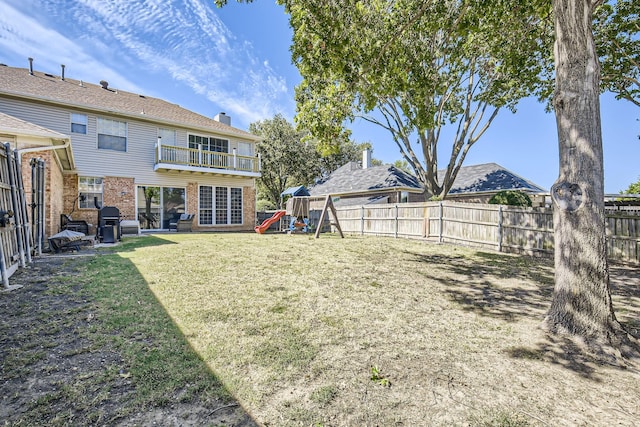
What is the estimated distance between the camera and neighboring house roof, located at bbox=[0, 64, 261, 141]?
12.4 meters

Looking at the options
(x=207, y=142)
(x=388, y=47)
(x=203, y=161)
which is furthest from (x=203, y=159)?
(x=388, y=47)

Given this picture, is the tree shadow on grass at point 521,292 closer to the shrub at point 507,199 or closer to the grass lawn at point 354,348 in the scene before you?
the grass lawn at point 354,348

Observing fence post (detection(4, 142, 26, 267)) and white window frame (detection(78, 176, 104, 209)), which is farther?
white window frame (detection(78, 176, 104, 209))

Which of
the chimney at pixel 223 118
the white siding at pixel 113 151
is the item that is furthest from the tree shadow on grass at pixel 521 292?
the chimney at pixel 223 118

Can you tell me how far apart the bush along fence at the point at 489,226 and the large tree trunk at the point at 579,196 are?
6.06m

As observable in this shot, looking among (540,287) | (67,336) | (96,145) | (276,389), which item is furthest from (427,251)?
(96,145)

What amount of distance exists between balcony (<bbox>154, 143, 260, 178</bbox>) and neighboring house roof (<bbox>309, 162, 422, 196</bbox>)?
692cm

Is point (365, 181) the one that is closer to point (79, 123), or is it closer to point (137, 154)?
point (137, 154)

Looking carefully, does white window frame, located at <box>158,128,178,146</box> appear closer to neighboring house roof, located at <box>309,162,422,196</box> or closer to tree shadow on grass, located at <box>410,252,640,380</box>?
neighboring house roof, located at <box>309,162,422,196</box>

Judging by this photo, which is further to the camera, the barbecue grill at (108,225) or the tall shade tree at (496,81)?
the barbecue grill at (108,225)

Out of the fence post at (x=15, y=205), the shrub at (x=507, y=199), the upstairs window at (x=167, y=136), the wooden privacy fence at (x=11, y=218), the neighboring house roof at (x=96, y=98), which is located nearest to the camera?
the wooden privacy fence at (x=11, y=218)

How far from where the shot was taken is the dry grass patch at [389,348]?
2055 mm

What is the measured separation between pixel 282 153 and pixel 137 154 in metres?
15.2

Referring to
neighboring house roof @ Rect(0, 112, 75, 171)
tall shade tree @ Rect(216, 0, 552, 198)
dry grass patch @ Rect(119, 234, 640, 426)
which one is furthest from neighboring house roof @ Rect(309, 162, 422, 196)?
neighboring house roof @ Rect(0, 112, 75, 171)
